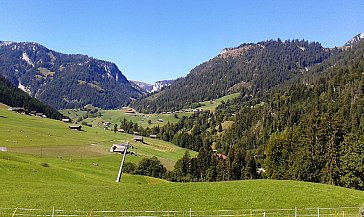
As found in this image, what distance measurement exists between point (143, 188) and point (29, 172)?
91.4 ft

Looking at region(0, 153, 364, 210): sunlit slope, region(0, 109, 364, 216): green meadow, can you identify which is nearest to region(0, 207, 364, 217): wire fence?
region(0, 109, 364, 216): green meadow

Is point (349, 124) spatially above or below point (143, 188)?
above

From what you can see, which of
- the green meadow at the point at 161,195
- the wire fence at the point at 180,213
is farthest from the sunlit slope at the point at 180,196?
the wire fence at the point at 180,213

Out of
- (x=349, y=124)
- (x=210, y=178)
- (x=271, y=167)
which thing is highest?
(x=349, y=124)

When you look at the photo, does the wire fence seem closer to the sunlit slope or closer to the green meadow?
the green meadow

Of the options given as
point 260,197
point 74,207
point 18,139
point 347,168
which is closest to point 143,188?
point 74,207

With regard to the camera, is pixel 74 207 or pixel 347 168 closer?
pixel 74 207

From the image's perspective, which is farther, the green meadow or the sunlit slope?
the sunlit slope

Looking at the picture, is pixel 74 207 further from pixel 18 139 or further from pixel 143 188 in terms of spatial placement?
pixel 18 139

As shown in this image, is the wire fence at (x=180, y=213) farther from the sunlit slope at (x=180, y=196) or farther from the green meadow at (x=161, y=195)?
the sunlit slope at (x=180, y=196)

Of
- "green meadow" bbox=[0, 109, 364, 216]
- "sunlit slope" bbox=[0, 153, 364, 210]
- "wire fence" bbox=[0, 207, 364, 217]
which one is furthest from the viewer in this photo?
"sunlit slope" bbox=[0, 153, 364, 210]

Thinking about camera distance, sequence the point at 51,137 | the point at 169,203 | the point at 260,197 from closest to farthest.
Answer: the point at 169,203 < the point at 260,197 < the point at 51,137

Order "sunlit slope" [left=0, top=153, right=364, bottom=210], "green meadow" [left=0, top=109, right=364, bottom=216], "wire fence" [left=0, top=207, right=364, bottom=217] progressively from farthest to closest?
"sunlit slope" [left=0, top=153, right=364, bottom=210]
"green meadow" [left=0, top=109, right=364, bottom=216]
"wire fence" [left=0, top=207, right=364, bottom=217]

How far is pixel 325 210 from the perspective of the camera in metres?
42.1
